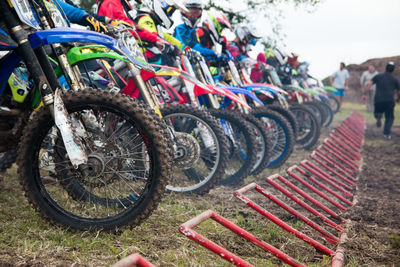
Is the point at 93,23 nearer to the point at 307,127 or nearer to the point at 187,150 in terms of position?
the point at 187,150


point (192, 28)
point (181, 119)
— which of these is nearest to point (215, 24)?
point (192, 28)

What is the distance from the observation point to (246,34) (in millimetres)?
6449

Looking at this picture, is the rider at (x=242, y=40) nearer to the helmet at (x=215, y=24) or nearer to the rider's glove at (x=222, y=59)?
the helmet at (x=215, y=24)

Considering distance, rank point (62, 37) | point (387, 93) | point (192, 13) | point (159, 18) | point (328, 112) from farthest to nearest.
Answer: point (328, 112) → point (387, 93) → point (192, 13) → point (159, 18) → point (62, 37)

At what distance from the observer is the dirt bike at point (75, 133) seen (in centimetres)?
230

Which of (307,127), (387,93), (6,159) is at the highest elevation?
(6,159)

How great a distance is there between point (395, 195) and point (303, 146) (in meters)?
3.11

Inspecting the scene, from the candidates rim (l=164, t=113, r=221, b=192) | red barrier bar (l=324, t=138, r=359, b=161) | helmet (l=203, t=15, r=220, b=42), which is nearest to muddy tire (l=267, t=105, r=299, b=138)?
red barrier bar (l=324, t=138, r=359, b=161)

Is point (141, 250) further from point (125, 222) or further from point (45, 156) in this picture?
point (45, 156)

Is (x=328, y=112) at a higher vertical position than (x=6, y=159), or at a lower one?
lower

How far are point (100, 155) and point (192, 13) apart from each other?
10.6ft

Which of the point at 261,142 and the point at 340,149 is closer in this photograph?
the point at 261,142

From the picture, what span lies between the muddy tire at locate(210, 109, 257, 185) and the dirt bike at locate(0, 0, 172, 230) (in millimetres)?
1863

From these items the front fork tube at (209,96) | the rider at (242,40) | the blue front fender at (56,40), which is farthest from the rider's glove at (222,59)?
the blue front fender at (56,40)
